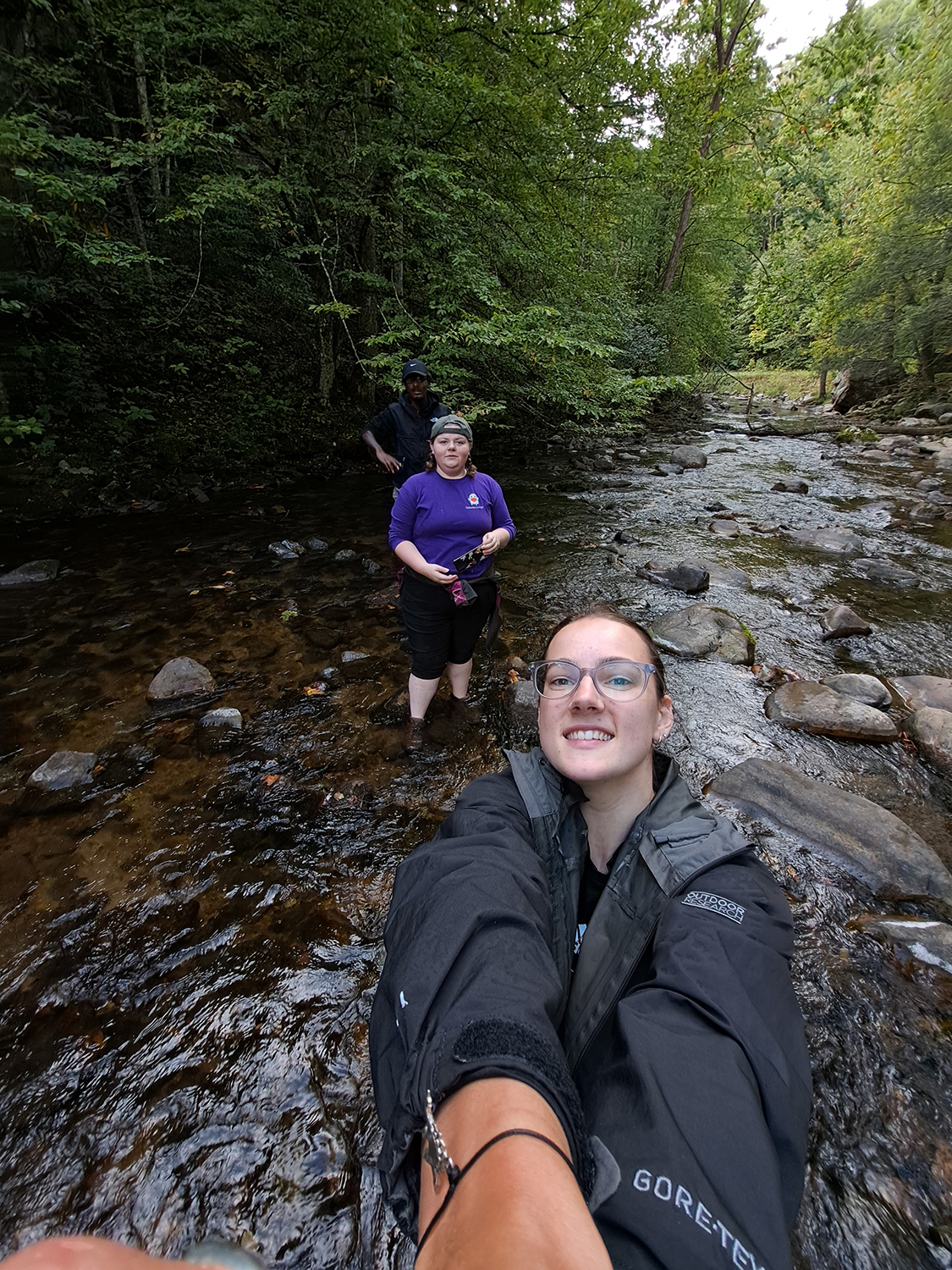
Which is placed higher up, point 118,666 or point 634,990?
point 634,990

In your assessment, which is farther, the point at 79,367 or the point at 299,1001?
the point at 79,367

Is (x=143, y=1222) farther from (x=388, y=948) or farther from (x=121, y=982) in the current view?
(x=388, y=948)

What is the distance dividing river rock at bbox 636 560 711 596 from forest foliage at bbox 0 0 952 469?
263cm

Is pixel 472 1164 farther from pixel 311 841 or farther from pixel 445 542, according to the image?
pixel 445 542

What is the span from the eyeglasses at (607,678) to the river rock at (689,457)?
1322 centimetres

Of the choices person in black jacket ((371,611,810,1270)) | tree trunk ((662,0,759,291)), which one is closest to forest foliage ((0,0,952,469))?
tree trunk ((662,0,759,291))

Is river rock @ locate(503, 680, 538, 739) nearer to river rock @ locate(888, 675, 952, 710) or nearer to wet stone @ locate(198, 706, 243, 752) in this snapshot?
wet stone @ locate(198, 706, 243, 752)

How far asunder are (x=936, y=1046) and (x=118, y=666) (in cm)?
600

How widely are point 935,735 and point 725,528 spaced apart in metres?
5.84

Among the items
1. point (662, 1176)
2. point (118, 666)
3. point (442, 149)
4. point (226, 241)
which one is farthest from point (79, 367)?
point (662, 1176)

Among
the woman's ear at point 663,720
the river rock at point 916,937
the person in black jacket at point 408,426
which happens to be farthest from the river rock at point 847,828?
the person in black jacket at point 408,426

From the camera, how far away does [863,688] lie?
179 inches

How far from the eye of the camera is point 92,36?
291 inches

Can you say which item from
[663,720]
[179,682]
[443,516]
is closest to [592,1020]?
[663,720]
